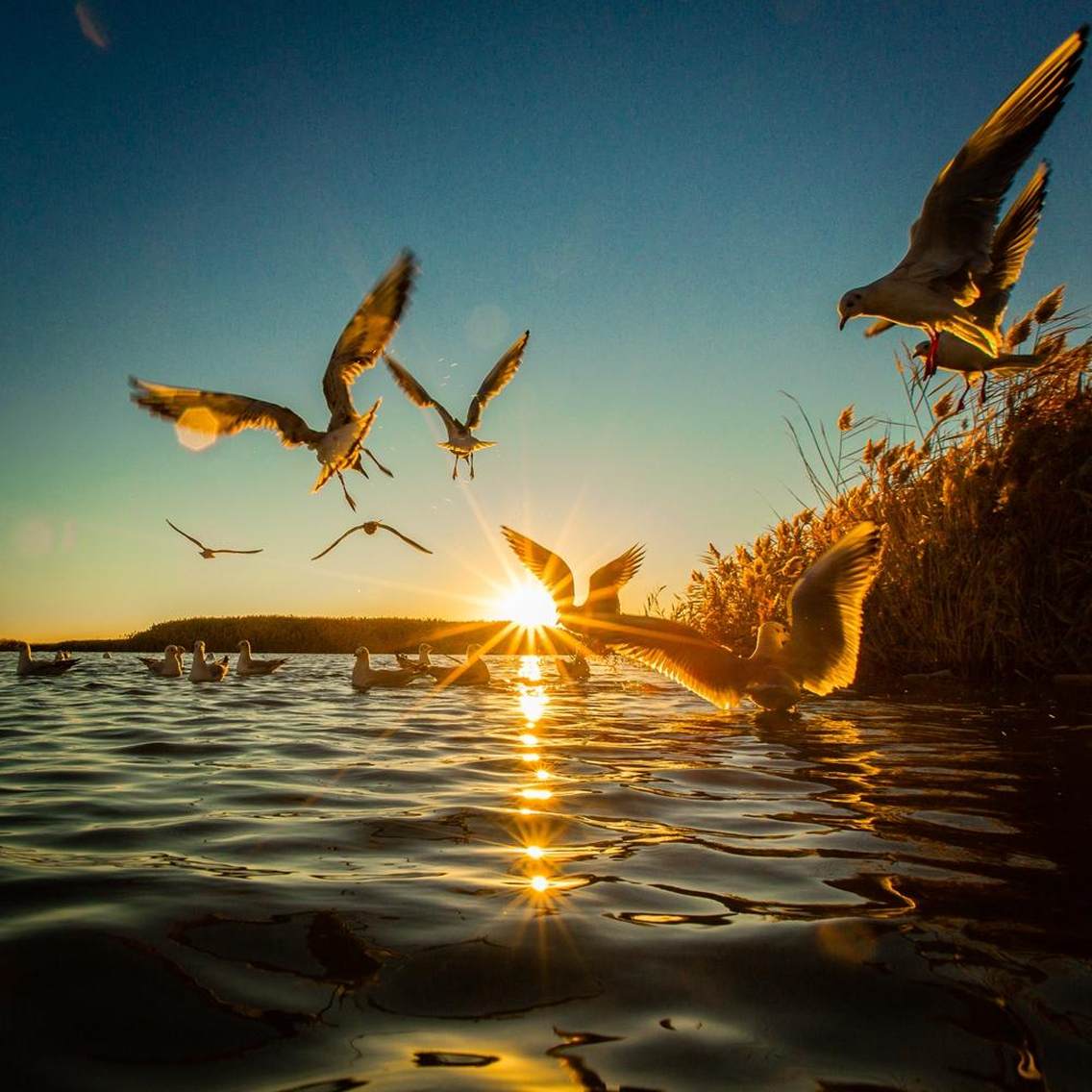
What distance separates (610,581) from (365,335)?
12.3 ft

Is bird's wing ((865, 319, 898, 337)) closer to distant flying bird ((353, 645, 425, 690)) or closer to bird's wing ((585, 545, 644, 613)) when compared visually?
bird's wing ((585, 545, 644, 613))

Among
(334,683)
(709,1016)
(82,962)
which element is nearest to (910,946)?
(709,1016)

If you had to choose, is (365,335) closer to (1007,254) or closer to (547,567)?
(547,567)

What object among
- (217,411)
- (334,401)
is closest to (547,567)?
(334,401)

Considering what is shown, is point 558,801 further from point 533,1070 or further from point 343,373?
point 343,373

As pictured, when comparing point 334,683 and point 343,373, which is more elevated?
point 343,373

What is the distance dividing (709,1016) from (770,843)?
185cm

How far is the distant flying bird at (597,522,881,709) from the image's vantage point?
6.94 meters

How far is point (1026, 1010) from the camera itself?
212 cm

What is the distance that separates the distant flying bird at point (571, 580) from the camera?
612 centimetres

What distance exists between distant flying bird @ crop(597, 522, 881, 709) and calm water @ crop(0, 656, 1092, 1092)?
3.57ft

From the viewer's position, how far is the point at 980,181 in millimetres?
6707

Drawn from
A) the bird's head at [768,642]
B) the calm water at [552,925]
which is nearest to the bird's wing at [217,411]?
the calm water at [552,925]

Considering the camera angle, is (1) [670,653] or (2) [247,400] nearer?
(1) [670,653]
